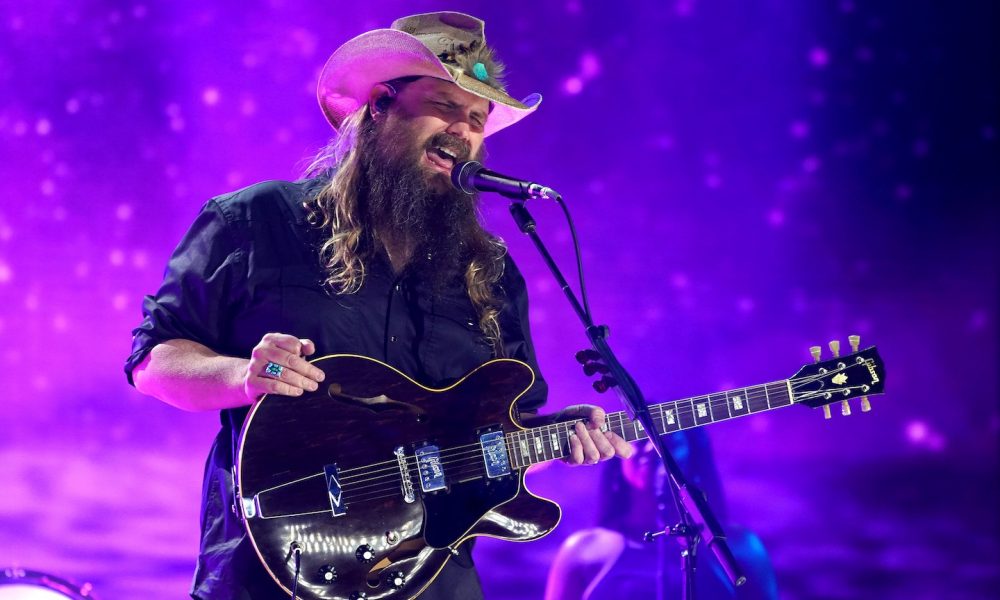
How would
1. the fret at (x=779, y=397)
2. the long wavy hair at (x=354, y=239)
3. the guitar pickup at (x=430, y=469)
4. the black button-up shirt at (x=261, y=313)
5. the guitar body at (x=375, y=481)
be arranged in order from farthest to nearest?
the fret at (x=779, y=397) → the long wavy hair at (x=354, y=239) → the guitar pickup at (x=430, y=469) → the black button-up shirt at (x=261, y=313) → the guitar body at (x=375, y=481)

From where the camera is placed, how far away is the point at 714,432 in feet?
14.9

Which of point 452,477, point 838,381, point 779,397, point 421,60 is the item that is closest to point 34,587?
point 452,477

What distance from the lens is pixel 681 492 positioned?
2.10m

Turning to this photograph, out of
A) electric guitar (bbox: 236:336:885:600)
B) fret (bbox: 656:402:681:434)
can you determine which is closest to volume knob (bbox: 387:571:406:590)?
electric guitar (bbox: 236:336:885:600)

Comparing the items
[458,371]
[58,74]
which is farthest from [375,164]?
[58,74]

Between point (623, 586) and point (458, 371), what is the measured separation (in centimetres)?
189

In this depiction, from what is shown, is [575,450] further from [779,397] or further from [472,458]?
[779,397]

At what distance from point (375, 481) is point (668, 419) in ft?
3.15

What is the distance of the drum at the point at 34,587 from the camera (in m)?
2.72

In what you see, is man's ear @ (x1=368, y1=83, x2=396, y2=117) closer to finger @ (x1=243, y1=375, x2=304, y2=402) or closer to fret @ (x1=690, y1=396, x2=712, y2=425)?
finger @ (x1=243, y1=375, x2=304, y2=402)

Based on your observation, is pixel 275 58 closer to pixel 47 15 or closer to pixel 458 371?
pixel 47 15

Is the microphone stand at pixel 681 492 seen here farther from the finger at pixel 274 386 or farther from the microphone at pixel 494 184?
the finger at pixel 274 386

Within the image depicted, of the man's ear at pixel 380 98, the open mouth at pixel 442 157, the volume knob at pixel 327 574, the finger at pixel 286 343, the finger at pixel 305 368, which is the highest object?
the man's ear at pixel 380 98

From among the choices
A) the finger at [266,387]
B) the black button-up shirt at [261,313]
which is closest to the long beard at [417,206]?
the black button-up shirt at [261,313]
